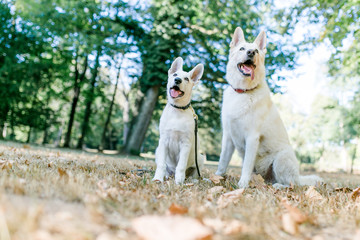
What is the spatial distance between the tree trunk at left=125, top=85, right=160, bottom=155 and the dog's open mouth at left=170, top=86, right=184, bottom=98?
901 cm

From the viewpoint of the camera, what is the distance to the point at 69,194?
5.85 ft

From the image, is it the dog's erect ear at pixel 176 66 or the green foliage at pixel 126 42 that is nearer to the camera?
the dog's erect ear at pixel 176 66

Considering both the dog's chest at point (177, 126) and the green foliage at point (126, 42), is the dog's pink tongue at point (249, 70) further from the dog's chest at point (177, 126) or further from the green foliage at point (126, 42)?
the green foliage at point (126, 42)

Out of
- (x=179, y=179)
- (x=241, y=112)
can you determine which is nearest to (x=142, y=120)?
(x=241, y=112)

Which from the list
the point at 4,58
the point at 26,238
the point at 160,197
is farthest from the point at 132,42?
the point at 26,238

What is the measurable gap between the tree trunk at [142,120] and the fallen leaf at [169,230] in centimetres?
1146

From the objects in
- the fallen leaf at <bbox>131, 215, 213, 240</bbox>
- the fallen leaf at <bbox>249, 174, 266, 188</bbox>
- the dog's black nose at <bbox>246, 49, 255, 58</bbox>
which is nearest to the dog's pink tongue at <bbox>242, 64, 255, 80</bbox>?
the dog's black nose at <bbox>246, 49, 255, 58</bbox>

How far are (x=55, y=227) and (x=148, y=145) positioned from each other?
4518cm

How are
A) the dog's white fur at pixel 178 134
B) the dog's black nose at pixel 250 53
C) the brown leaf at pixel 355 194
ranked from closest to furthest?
Answer: the brown leaf at pixel 355 194 → the dog's white fur at pixel 178 134 → the dog's black nose at pixel 250 53

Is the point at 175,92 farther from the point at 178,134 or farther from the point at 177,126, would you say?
the point at 178,134

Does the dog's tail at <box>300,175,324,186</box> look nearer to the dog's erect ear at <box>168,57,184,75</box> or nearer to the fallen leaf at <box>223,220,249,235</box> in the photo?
the dog's erect ear at <box>168,57,184,75</box>

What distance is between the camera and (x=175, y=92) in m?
3.63

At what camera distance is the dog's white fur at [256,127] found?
3.72m

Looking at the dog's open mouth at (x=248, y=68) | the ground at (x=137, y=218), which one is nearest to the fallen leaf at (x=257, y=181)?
the ground at (x=137, y=218)
